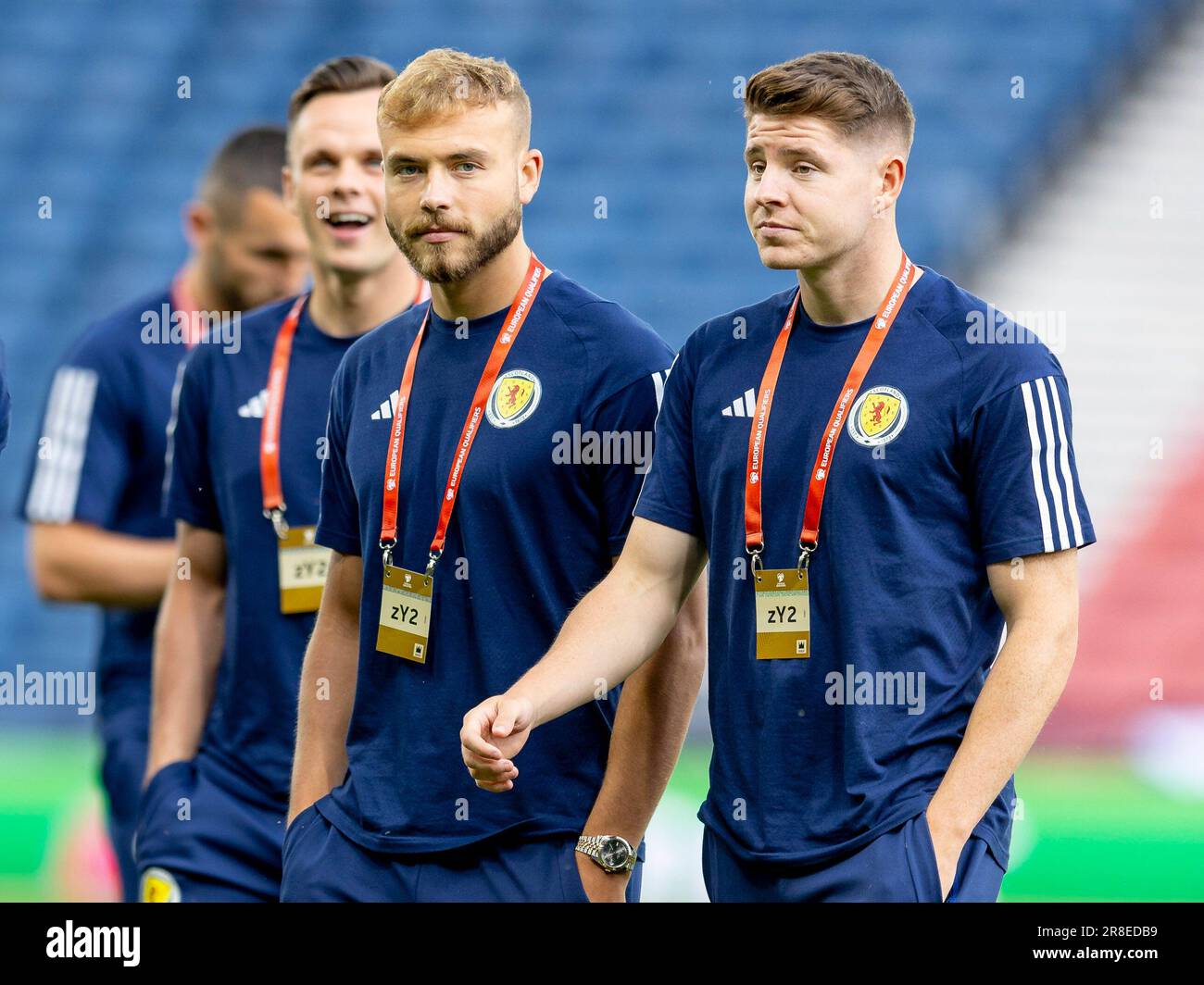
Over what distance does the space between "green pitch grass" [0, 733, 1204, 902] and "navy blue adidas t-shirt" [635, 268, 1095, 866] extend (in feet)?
11.2

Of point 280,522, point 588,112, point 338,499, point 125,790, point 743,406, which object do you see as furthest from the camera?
point 588,112

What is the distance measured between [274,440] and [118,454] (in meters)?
0.94

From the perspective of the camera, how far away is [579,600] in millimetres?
2893

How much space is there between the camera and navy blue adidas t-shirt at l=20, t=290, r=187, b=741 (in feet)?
14.1

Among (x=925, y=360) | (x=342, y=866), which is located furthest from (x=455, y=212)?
(x=342, y=866)

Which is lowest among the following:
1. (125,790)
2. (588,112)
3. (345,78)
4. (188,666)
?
(125,790)

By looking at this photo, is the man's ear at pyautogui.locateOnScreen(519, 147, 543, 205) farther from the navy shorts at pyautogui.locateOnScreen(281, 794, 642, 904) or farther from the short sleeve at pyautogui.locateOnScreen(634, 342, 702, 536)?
the navy shorts at pyautogui.locateOnScreen(281, 794, 642, 904)

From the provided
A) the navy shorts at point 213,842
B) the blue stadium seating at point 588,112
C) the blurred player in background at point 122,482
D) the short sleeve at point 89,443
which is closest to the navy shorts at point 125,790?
the blurred player in background at point 122,482

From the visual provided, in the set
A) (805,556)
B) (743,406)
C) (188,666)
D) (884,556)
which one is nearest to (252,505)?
(188,666)

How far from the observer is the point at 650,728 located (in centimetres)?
289

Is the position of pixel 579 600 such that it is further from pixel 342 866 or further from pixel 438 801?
pixel 342 866

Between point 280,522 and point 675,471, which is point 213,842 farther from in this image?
point 675,471

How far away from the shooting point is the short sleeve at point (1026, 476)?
2.54 meters

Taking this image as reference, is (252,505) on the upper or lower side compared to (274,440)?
lower
